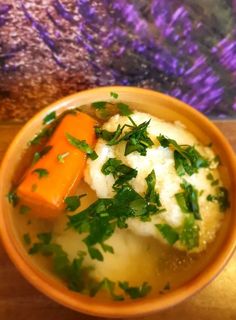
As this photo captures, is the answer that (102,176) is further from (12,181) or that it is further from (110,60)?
(110,60)

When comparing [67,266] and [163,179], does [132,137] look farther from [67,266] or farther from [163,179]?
[67,266]

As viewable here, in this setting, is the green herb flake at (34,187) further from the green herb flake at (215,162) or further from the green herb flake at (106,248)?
the green herb flake at (215,162)

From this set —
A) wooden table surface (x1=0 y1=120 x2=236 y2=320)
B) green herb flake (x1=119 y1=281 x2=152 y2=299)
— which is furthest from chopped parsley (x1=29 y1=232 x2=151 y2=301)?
wooden table surface (x1=0 y1=120 x2=236 y2=320)

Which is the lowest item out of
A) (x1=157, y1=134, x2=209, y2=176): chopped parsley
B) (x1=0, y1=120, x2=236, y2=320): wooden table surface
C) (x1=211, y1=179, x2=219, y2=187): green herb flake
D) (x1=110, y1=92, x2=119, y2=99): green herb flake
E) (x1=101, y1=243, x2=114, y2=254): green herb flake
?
(x1=0, y1=120, x2=236, y2=320): wooden table surface

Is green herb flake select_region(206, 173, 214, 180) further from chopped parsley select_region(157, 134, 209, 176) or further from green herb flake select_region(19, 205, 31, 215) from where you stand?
green herb flake select_region(19, 205, 31, 215)

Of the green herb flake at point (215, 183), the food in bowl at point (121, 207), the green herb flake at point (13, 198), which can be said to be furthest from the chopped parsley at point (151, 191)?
the green herb flake at point (13, 198)
